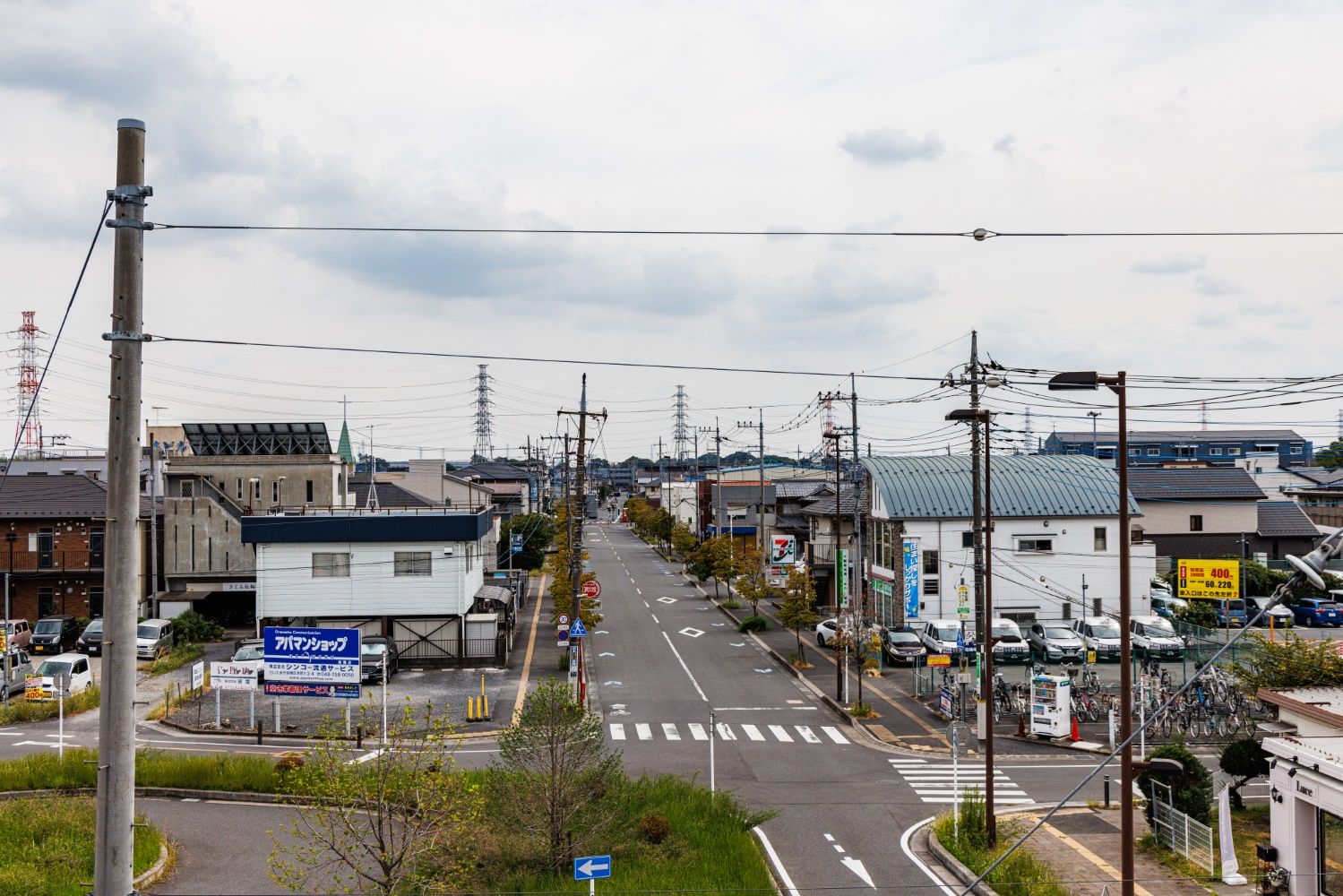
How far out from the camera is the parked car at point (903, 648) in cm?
3925

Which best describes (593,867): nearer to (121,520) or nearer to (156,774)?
(121,520)

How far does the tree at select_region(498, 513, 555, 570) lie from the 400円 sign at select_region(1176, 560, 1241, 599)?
38348 mm

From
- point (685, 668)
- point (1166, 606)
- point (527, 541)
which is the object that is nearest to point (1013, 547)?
point (1166, 606)

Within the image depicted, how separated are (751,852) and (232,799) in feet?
37.3

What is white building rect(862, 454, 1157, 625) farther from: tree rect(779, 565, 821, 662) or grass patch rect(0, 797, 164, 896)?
Result: grass patch rect(0, 797, 164, 896)

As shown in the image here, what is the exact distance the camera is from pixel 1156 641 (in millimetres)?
39281

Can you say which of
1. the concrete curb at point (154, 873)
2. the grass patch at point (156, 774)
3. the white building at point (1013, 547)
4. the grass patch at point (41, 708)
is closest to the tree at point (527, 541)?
the white building at point (1013, 547)

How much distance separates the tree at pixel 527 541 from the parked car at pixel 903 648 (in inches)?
1324

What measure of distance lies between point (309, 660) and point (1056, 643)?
2536cm

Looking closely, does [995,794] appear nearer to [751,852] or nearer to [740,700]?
[751,852]

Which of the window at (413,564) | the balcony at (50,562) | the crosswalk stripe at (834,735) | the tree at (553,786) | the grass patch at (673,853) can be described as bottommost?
the crosswalk stripe at (834,735)

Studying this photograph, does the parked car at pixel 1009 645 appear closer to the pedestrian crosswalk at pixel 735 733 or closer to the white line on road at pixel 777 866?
the pedestrian crosswalk at pixel 735 733

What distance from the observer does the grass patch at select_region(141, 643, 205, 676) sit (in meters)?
38.4

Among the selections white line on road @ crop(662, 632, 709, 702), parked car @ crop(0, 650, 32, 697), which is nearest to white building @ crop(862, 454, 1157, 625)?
white line on road @ crop(662, 632, 709, 702)
